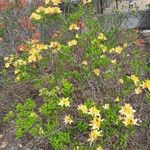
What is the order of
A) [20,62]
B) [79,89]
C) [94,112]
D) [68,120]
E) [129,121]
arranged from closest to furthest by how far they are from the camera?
1. [129,121]
2. [94,112]
3. [68,120]
4. [79,89]
5. [20,62]

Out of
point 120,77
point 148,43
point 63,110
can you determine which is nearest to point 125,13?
point 148,43

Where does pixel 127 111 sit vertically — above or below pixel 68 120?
above

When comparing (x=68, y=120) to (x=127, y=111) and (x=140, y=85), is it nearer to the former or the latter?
(x=127, y=111)

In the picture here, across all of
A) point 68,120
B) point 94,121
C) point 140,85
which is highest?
point 140,85

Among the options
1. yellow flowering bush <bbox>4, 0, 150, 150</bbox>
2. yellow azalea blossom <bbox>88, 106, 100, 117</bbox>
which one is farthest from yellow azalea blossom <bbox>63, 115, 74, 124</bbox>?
yellow azalea blossom <bbox>88, 106, 100, 117</bbox>

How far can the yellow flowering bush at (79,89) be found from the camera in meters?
4.11

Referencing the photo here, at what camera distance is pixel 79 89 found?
15.9ft

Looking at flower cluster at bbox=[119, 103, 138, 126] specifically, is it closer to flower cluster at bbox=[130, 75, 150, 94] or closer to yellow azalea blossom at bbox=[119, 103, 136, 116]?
yellow azalea blossom at bbox=[119, 103, 136, 116]

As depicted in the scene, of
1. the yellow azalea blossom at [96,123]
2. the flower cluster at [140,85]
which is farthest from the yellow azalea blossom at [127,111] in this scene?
the flower cluster at [140,85]

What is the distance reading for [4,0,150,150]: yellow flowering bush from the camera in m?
4.11

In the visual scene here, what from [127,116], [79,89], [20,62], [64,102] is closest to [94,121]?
[127,116]

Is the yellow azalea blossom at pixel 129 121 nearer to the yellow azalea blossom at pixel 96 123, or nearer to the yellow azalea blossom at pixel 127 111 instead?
the yellow azalea blossom at pixel 127 111

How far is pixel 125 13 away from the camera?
7754 millimetres

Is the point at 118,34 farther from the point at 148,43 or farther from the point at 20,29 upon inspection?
the point at 20,29
